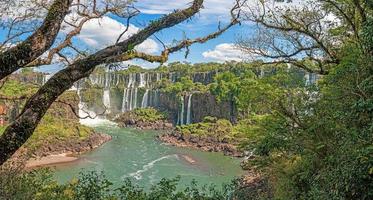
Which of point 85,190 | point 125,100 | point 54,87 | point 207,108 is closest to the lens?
point 54,87

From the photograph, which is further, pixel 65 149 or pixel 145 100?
pixel 145 100

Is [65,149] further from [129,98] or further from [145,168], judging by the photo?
[129,98]

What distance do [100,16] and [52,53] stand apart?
1.11m

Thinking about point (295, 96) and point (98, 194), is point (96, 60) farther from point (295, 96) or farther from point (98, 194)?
point (295, 96)

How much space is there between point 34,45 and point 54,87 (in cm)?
41

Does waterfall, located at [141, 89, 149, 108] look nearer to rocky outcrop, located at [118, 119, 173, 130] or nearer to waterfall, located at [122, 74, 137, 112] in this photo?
waterfall, located at [122, 74, 137, 112]

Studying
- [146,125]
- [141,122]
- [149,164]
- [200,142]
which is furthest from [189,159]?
[141,122]

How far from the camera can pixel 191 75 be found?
7619 cm

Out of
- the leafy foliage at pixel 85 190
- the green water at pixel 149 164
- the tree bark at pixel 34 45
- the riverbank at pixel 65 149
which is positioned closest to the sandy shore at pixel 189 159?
the green water at pixel 149 164

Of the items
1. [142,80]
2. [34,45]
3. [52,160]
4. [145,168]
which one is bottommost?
[52,160]

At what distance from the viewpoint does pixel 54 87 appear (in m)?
3.98

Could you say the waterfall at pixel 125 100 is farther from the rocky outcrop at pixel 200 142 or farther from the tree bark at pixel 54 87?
the tree bark at pixel 54 87

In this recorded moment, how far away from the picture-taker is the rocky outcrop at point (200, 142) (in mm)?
44481

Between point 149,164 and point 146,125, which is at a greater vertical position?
point 146,125
